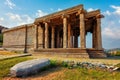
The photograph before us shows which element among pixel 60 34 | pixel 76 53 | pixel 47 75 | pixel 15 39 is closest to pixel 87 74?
pixel 47 75

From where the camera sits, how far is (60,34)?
1358 inches

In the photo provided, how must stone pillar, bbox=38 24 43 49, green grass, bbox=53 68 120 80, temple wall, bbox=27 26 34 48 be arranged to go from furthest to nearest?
temple wall, bbox=27 26 34 48
stone pillar, bbox=38 24 43 49
green grass, bbox=53 68 120 80

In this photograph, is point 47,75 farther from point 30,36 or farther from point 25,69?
point 30,36

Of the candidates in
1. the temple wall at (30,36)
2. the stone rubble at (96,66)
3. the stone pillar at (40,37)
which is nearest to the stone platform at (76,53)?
the stone pillar at (40,37)

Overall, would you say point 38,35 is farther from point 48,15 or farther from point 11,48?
point 11,48

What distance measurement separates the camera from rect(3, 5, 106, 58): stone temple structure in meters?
21.3

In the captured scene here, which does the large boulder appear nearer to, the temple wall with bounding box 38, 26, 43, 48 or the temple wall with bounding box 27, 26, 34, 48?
the temple wall with bounding box 38, 26, 43, 48

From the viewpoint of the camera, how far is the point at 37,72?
10578mm

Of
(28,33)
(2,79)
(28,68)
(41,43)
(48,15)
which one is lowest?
(2,79)

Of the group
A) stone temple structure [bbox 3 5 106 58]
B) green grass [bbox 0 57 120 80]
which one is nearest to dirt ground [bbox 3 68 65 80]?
green grass [bbox 0 57 120 80]

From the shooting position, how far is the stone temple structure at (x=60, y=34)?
2131 cm

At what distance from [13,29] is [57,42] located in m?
13.5

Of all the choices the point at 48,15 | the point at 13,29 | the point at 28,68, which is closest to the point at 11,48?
the point at 13,29

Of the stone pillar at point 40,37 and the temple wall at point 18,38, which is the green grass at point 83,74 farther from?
the temple wall at point 18,38
